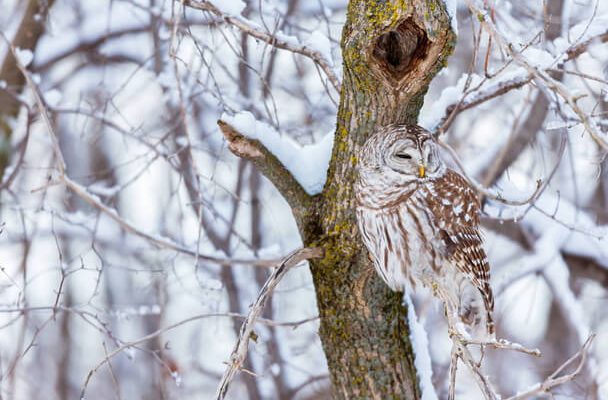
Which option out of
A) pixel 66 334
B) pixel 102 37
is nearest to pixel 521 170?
pixel 102 37

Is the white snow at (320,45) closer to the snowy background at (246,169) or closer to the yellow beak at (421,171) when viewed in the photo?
the snowy background at (246,169)

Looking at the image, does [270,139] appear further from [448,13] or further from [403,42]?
[448,13]

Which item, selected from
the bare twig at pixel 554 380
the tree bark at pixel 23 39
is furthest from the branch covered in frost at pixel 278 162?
the tree bark at pixel 23 39

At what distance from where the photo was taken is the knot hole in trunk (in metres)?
2.82

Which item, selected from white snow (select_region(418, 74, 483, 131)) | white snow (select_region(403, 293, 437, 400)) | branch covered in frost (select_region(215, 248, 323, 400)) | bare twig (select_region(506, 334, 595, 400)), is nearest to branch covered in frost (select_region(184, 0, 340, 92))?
white snow (select_region(418, 74, 483, 131))

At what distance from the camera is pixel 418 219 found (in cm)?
334

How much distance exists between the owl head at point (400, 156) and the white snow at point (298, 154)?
22 centimetres

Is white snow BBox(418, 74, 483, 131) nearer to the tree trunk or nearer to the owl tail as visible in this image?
the tree trunk

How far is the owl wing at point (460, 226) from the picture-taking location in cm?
334

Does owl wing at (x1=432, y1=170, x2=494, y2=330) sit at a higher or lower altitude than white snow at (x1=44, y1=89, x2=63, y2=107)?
lower

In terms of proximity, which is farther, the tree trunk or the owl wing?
the owl wing

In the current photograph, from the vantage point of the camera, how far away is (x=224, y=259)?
3934 mm

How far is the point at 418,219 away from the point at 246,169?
277cm

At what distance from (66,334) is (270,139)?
810 cm
